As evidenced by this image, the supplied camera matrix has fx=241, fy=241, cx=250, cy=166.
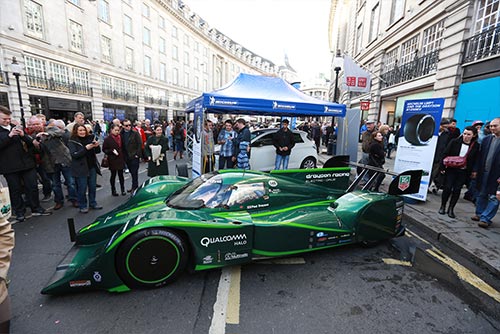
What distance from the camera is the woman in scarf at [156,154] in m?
5.75

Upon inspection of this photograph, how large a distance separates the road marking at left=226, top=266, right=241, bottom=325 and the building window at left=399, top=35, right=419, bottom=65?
1476 cm

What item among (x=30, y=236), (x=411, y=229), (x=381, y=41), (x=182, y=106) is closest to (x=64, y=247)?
(x=30, y=236)

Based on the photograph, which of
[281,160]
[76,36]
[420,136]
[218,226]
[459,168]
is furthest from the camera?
[76,36]

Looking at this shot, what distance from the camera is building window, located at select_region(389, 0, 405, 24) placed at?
1361 cm

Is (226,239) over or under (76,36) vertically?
under

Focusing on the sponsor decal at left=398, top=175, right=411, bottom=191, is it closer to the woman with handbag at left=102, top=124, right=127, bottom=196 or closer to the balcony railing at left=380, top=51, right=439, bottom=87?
the woman with handbag at left=102, top=124, right=127, bottom=196

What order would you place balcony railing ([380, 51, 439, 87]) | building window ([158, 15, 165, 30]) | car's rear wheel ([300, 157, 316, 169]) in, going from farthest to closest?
building window ([158, 15, 165, 30]), balcony railing ([380, 51, 439, 87]), car's rear wheel ([300, 157, 316, 169])

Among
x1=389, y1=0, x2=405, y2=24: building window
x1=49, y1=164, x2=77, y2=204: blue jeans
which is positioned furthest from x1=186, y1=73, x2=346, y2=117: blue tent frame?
x1=389, y1=0, x2=405, y2=24: building window

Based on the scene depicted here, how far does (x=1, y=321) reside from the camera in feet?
Result: 4.85

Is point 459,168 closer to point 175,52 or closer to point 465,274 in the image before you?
point 465,274

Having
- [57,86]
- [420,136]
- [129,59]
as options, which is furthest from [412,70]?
[129,59]

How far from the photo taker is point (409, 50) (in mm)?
13156

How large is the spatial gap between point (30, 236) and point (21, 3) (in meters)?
20.9

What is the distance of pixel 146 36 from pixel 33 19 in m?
13.8
